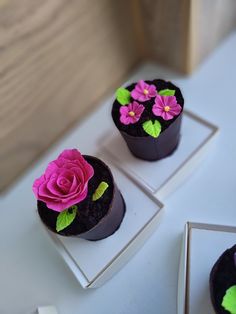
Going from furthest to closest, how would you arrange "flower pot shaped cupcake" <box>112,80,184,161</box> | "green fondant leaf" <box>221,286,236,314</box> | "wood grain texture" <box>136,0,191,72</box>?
1. "wood grain texture" <box>136,0,191,72</box>
2. "flower pot shaped cupcake" <box>112,80,184,161</box>
3. "green fondant leaf" <box>221,286,236,314</box>

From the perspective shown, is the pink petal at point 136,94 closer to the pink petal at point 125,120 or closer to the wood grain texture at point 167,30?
the pink petal at point 125,120

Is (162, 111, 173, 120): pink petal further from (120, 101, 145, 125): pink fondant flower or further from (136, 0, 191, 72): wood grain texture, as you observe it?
(136, 0, 191, 72): wood grain texture

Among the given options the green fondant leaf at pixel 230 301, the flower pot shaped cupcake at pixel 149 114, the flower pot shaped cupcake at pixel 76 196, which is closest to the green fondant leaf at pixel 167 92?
the flower pot shaped cupcake at pixel 149 114

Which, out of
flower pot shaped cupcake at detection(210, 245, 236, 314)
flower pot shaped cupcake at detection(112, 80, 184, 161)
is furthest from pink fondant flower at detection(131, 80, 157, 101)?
flower pot shaped cupcake at detection(210, 245, 236, 314)

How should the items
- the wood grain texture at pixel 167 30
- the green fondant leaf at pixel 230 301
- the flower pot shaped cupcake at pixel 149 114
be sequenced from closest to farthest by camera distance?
the green fondant leaf at pixel 230 301
the flower pot shaped cupcake at pixel 149 114
the wood grain texture at pixel 167 30

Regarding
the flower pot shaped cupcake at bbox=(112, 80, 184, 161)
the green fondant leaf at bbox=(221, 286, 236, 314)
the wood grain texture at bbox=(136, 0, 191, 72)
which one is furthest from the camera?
the wood grain texture at bbox=(136, 0, 191, 72)

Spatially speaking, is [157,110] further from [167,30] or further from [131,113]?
[167,30]
